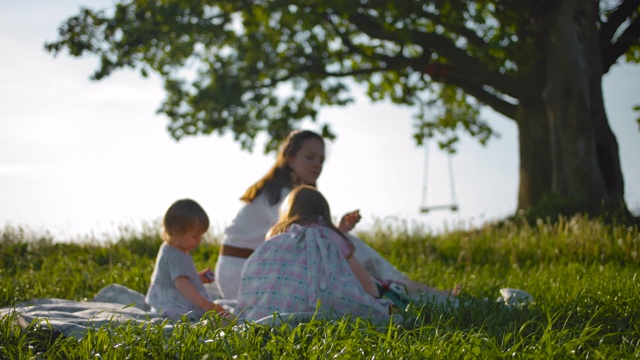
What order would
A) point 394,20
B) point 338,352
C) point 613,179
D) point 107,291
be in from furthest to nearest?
point 394,20 → point 613,179 → point 107,291 → point 338,352

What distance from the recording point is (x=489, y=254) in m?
9.81

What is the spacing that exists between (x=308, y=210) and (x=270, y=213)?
1112 millimetres

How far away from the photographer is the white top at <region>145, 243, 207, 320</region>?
A: 5613 millimetres

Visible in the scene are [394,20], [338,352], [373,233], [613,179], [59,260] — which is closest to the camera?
[338,352]

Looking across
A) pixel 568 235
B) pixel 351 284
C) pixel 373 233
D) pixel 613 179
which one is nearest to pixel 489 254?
pixel 568 235

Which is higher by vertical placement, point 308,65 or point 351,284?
point 308,65

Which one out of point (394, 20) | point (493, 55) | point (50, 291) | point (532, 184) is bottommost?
point (50, 291)

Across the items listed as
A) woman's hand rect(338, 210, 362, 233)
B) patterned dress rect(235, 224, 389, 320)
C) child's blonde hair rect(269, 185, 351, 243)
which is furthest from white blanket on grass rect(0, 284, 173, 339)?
woman's hand rect(338, 210, 362, 233)

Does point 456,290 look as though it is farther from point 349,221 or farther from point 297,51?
point 297,51

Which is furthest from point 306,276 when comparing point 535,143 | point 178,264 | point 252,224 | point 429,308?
point 535,143

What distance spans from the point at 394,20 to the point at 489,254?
229 inches

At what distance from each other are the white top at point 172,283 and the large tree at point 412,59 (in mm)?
7796

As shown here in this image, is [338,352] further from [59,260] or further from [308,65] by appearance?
[308,65]

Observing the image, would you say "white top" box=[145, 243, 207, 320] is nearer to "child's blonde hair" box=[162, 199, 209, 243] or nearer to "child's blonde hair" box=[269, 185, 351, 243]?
"child's blonde hair" box=[162, 199, 209, 243]
